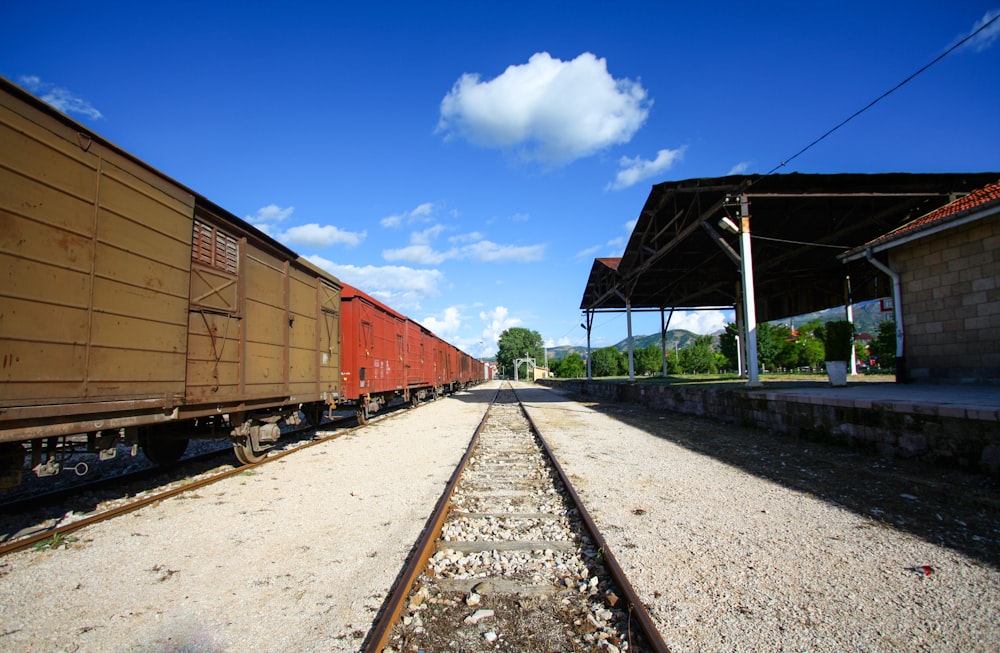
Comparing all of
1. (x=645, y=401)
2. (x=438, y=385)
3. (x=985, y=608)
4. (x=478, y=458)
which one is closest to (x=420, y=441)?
(x=478, y=458)

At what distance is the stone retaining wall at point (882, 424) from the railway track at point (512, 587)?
4691 mm

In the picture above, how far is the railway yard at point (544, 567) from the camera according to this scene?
260cm

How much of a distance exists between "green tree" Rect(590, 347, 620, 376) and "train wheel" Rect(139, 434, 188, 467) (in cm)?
6936

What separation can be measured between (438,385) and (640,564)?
22.9 meters

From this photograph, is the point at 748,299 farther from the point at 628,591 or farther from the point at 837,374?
the point at 628,591

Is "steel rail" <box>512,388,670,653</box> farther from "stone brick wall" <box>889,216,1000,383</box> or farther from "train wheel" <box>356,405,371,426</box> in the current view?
"stone brick wall" <box>889,216,1000,383</box>

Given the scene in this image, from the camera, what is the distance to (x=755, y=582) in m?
3.15

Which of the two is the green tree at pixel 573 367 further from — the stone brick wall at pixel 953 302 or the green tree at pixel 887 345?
the stone brick wall at pixel 953 302

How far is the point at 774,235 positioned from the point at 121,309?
1774cm

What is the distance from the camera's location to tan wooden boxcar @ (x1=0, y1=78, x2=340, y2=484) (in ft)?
11.6

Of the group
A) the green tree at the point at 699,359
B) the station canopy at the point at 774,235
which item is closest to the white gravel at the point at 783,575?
the station canopy at the point at 774,235

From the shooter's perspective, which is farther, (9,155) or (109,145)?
(109,145)

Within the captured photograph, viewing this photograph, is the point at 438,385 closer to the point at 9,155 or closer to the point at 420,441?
the point at 420,441

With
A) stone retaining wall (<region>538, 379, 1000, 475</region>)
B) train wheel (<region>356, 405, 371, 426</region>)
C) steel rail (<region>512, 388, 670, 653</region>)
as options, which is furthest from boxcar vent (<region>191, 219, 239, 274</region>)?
stone retaining wall (<region>538, 379, 1000, 475</region>)
